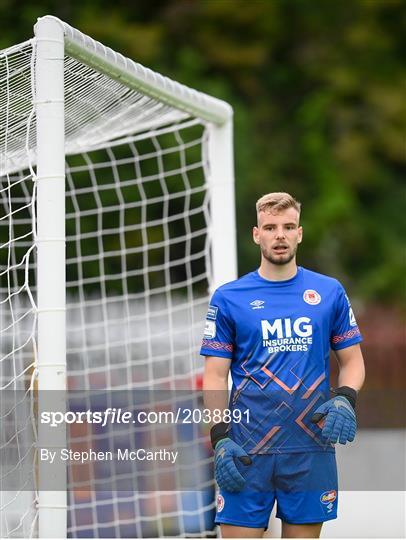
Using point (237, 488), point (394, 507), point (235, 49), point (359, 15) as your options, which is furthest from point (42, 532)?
point (359, 15)

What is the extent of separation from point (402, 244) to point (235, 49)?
6.06 metres

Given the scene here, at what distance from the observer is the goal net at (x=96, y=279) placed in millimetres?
4168

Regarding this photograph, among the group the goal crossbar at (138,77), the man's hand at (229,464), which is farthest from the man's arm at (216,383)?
the goal crossbar at (138,77)

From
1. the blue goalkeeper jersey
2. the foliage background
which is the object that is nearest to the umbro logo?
the blue goalkeeper jersey

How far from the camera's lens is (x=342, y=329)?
4.08 metres

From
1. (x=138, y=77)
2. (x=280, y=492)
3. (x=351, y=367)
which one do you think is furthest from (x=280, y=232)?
(x=138, y=77)

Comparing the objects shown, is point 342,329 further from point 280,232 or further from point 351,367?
point 280,232

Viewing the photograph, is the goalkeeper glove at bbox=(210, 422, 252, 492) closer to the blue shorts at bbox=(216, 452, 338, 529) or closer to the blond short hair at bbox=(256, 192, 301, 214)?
the blue shorts at bbox=(216, 452, 338, 529)

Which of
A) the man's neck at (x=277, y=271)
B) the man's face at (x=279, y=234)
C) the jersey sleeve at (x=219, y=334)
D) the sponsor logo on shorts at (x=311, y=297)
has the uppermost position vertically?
the man's face at (x=279, y=234)

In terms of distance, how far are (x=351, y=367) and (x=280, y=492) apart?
1.67ft

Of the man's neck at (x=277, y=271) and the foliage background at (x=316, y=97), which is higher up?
the foliage background at (x=316, y=97)

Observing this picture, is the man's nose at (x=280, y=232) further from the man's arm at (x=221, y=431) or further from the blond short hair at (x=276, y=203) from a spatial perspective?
the man's arm at (x=221, y=431)

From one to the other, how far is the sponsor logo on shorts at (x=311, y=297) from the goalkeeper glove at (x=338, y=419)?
13.5 inches

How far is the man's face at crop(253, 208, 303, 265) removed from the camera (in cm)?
397
